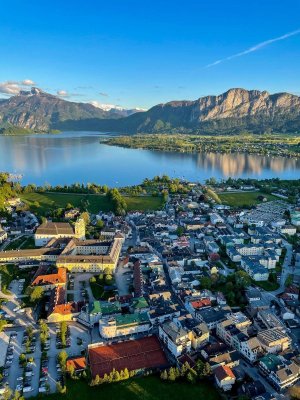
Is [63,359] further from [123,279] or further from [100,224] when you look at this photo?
[100,224]

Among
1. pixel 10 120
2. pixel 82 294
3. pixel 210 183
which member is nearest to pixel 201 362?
pixel 82 294

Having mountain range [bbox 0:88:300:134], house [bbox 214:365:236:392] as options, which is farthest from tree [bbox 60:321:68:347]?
mountain range [bbox 0:88:300:134]

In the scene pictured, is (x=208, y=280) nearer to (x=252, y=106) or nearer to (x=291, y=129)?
(x=291, y=129)

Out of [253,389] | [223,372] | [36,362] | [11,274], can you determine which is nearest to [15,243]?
[11,274]

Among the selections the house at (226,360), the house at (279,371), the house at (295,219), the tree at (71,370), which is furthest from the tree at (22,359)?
the house at (295,219)

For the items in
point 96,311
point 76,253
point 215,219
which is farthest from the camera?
point 215,219

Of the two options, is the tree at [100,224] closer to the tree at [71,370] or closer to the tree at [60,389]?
the tree at [71,370]
